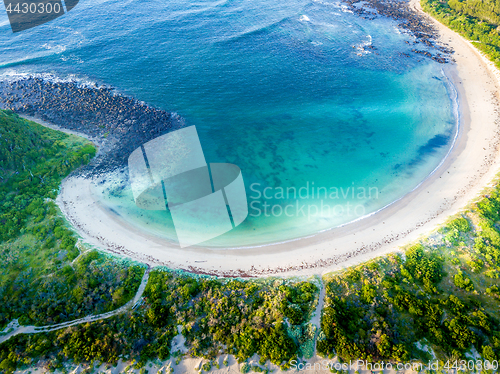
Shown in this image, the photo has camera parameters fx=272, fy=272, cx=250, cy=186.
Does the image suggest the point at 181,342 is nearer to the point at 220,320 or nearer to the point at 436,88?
the point at 220,320

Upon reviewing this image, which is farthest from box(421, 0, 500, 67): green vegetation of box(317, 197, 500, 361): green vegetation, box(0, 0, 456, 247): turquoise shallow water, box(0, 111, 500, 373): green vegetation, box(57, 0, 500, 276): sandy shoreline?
box(0, 111, 500, 373): green vegetation

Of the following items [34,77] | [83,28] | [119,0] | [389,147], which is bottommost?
[389,147]

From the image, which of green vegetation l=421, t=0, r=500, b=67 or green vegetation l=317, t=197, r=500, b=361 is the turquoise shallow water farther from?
green vegetation l=421, t=0, r=500, b=67

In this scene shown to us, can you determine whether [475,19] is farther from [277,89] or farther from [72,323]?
[72,323]

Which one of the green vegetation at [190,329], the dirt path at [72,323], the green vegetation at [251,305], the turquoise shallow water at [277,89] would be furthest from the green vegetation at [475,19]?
the dirt path at [72,323]

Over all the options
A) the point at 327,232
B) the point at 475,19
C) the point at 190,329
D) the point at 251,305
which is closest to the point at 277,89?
the point at 327,232

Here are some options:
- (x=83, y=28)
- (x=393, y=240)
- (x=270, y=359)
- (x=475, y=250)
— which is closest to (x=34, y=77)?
(x=83, y=28)
